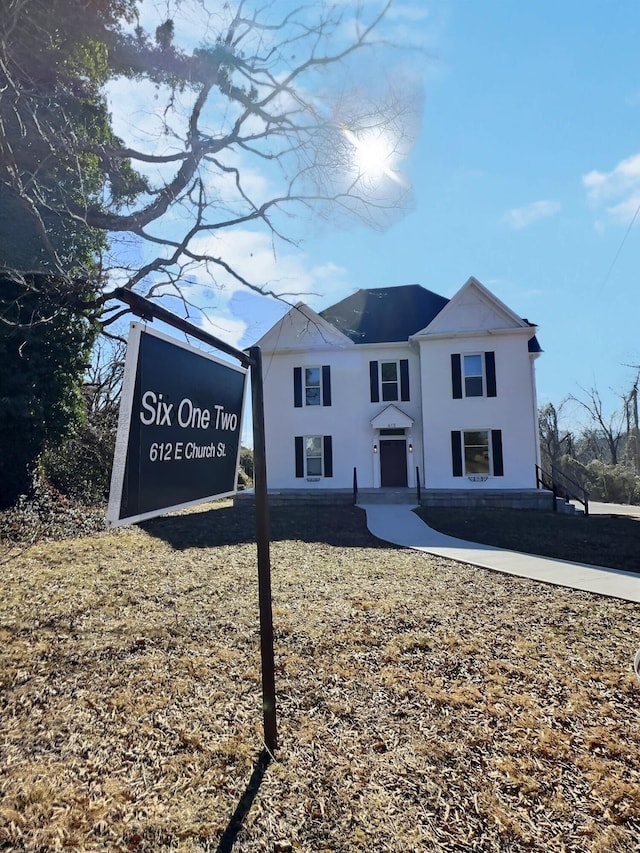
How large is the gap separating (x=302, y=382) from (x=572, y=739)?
15.1m

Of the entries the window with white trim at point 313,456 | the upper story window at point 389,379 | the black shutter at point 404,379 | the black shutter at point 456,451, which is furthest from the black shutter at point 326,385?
the black shutter at point 456,451

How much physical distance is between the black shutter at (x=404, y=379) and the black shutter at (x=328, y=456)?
331 cm

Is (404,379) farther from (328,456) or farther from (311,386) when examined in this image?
(328,456)

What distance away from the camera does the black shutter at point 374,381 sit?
1681cm

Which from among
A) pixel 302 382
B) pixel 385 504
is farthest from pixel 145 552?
pixel 302 382

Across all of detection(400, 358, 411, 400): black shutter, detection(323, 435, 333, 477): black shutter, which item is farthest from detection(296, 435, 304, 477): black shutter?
detection(400, 358, 411, 400): black shutter

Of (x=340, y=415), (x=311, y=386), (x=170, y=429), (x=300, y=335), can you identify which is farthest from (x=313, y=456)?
(x=170, y=429)

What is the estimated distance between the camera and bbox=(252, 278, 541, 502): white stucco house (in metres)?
15.4

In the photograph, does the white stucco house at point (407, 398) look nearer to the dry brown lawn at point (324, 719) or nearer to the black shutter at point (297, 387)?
the black shutter at point (297, 387)

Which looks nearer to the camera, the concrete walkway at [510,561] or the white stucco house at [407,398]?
the concrete walkway at [510,561]

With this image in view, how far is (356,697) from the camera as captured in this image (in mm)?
3193

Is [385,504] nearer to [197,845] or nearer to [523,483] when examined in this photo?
[523,483]

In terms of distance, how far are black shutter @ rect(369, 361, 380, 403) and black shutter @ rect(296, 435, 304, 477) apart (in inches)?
128

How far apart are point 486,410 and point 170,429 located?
597 inches
